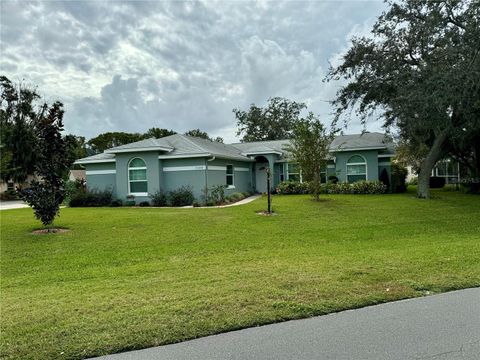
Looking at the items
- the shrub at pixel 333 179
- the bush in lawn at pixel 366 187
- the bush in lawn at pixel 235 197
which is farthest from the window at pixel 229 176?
the bush in lawn at pixel 366 187

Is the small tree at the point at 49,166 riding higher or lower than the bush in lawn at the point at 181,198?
higher

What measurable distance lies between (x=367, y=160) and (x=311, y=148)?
8.26 m

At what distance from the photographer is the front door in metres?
29.2

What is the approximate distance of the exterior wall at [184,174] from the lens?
2250cm

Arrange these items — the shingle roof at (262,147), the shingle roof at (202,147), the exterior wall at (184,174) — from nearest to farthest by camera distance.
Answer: the exterior wall at (184,174), the shingle roof at (202,147), the shingle roof at (262,147)

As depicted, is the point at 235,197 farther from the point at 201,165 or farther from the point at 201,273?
the point at 201,273

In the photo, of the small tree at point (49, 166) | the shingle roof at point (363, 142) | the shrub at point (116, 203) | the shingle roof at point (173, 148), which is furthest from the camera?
the shingle roof at point (363, 142)

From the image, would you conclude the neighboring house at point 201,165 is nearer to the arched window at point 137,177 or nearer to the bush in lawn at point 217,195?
the arched window at point 137,177

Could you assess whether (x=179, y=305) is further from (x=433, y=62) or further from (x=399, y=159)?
(x=399, y=159)

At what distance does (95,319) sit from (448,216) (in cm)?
1374

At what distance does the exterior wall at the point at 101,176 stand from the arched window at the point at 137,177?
1.88 m

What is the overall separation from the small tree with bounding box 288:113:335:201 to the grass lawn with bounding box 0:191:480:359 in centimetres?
543

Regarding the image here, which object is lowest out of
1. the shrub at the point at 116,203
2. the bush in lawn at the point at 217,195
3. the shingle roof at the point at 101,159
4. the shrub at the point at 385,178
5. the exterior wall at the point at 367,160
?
the shrub at the point at 116,203

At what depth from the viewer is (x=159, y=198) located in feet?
73.5
